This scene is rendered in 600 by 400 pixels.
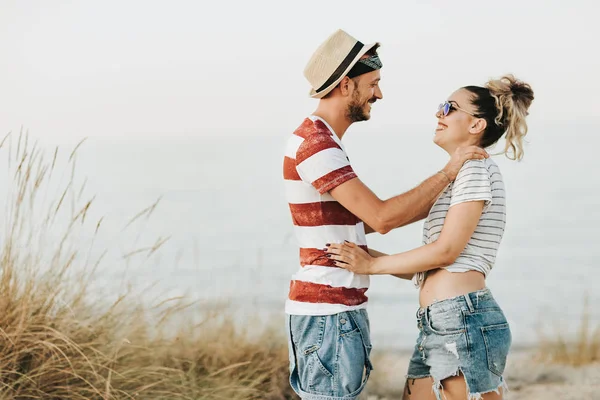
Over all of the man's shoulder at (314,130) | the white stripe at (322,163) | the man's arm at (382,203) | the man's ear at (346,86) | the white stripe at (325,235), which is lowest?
the white stripe at (325,235)

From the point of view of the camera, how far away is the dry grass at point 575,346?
5.06m

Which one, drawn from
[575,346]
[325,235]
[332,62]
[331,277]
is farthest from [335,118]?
[575,346]

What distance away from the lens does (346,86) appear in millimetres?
2725

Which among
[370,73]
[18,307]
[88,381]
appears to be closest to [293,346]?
[370,73]

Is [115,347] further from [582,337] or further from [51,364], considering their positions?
[582,337]

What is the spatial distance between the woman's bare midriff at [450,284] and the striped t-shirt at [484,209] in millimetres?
21

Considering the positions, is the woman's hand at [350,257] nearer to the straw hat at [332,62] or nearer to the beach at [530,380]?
the straw hat at [332,62]

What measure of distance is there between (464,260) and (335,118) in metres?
0.64

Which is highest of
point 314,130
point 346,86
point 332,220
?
point 346,86

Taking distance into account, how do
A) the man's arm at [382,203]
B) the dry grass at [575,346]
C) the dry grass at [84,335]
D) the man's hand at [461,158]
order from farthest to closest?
the dry grass at [575,346]
the dry grass at [84,335]
the man's hand at [461,158]
the man's arm at [382,203]

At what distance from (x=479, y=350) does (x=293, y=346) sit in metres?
0.61

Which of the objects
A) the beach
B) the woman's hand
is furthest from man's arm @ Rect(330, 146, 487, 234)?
the beach

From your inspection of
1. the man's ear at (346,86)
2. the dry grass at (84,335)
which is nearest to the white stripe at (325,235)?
the man's ear at (346,86)

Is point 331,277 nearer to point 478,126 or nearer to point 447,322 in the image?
point 447,322
